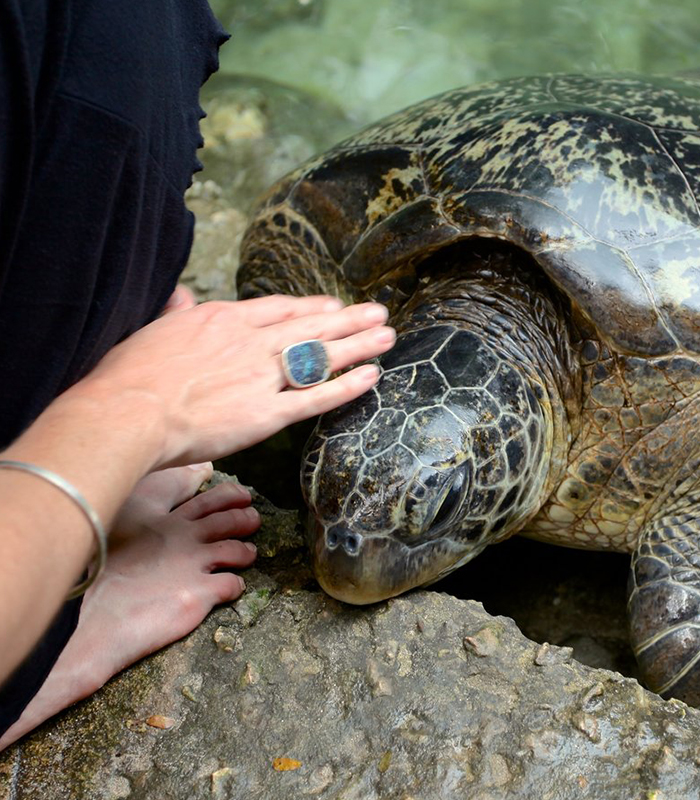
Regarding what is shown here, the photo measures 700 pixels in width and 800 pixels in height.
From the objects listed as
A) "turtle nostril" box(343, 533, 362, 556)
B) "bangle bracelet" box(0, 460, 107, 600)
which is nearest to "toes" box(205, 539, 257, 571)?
"turtle nostril" box(343, 533, 362, 556)

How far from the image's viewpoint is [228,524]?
61.6 inches

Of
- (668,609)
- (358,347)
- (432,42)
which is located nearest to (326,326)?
(358,347)

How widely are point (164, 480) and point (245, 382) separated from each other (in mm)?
387

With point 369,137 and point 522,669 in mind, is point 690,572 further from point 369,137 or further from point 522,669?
point 369,137

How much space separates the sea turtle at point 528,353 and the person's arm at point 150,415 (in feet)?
0.49

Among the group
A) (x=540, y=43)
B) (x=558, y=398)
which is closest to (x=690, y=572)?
(x=558, y=398)

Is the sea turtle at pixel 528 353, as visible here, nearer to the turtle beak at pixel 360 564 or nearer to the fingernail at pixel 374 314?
the turtle beak at pixel 360 564

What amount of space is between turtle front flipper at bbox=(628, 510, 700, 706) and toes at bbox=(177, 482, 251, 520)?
2.45 ft

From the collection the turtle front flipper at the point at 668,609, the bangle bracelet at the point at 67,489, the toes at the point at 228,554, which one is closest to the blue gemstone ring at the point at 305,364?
the toes at the point at 228,554

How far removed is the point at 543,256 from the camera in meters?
1.69

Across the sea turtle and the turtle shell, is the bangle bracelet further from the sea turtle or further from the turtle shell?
the turtle shell

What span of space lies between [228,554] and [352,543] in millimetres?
254

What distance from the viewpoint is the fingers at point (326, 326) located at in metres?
1.42

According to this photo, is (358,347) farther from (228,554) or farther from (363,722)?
(363,722)
